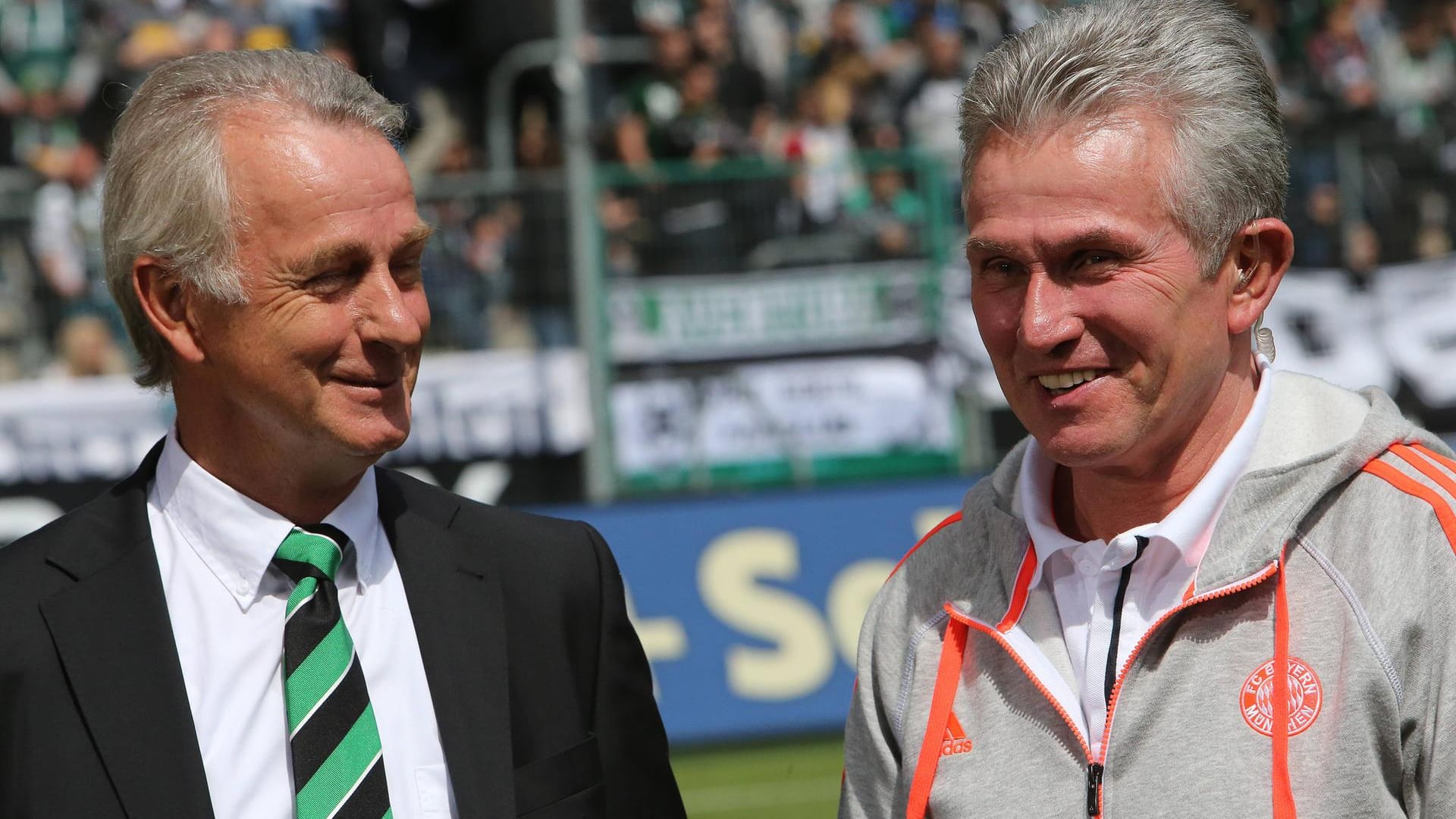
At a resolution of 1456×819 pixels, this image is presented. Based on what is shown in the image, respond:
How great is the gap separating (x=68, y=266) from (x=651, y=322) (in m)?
3.35

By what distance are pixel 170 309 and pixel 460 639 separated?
2.50 ft

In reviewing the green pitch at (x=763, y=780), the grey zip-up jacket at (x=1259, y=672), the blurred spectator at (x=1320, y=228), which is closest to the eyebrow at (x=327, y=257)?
the grey zip-up jacket at (x=1259, y=672)

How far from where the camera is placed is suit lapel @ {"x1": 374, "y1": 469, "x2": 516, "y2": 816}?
2.74 meters

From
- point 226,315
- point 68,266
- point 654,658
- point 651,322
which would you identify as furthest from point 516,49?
point 226,315

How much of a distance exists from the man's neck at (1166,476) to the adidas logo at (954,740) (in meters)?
0.38

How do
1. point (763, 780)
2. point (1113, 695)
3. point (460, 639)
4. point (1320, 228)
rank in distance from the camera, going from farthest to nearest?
point (1320, 228)
point (763, 780)
point (460, 639)
point (1113, 695)

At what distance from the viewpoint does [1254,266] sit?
2471 millimetres

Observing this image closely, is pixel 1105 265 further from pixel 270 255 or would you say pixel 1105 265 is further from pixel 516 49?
pixel 516 49

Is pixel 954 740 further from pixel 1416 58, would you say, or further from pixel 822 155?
pixel 1416 58

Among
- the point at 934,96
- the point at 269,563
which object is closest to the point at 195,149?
the point at 269,563

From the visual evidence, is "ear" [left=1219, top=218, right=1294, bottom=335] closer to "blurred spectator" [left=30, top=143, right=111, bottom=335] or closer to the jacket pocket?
the jacket pocket

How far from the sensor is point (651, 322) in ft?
32.0

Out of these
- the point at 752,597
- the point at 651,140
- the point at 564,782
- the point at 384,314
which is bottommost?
the point at 752,597

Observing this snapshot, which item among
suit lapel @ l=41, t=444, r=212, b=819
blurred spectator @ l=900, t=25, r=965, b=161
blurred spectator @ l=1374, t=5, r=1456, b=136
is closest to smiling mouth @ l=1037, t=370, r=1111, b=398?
suit lapel @ l=41, t=444, r=212, b=819
